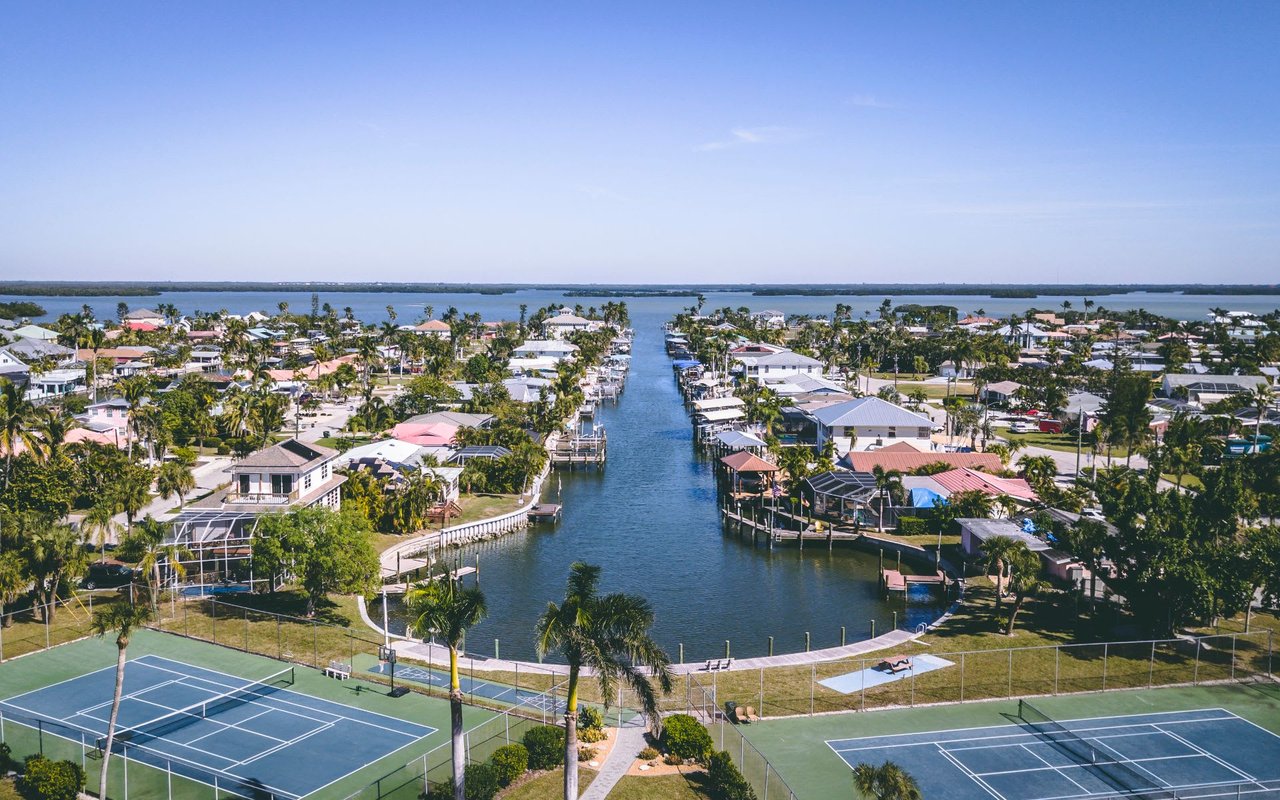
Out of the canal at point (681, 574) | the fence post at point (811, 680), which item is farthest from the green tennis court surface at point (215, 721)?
the fence post at point (811, 680)

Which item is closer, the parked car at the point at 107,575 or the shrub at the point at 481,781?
the shrub at the point at 481,781

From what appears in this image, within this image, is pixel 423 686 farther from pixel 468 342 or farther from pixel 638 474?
pixel 468 342

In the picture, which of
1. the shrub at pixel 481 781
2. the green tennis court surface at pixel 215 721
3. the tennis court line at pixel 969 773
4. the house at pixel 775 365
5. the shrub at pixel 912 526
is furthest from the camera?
the house at pixel 775 365

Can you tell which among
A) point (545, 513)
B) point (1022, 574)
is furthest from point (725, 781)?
point (545, 513)

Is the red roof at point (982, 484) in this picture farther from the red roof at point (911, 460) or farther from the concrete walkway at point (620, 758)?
the concrete walkway at point (620, 758)

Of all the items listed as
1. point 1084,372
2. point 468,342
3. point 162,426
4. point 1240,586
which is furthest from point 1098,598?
point 468,342

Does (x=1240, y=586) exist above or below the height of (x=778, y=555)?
above

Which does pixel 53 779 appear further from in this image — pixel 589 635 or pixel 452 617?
pixel 589 635
